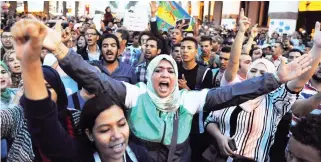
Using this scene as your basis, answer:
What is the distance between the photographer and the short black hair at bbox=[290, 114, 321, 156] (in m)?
1.36

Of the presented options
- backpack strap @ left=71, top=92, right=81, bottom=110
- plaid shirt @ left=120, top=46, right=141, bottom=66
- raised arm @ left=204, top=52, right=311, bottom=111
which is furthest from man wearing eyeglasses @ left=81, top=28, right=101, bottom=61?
raised arm @ left=204, top=52, right=311, bottom=111

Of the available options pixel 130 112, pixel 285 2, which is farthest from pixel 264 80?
pixel 285 2

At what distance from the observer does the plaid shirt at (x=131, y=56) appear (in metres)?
5.36

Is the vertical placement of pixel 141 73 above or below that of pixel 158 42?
below

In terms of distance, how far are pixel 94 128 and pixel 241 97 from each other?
913 millimetres

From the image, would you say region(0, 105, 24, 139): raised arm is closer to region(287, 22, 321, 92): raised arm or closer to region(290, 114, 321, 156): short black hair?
region(290, 114, 321, 156): short black hair

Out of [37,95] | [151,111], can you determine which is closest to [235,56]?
[151,111]

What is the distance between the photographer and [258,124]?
249cm

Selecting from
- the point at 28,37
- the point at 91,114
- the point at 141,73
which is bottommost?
the point at 141,73

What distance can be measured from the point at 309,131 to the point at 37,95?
97cm

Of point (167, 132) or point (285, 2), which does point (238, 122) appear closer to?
point (167, 132)

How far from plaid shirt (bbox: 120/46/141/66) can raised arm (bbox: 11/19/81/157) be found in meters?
3.94

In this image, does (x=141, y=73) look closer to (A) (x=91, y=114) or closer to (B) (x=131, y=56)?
(B) (x=131, y=56)

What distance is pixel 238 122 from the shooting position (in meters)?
2.52
